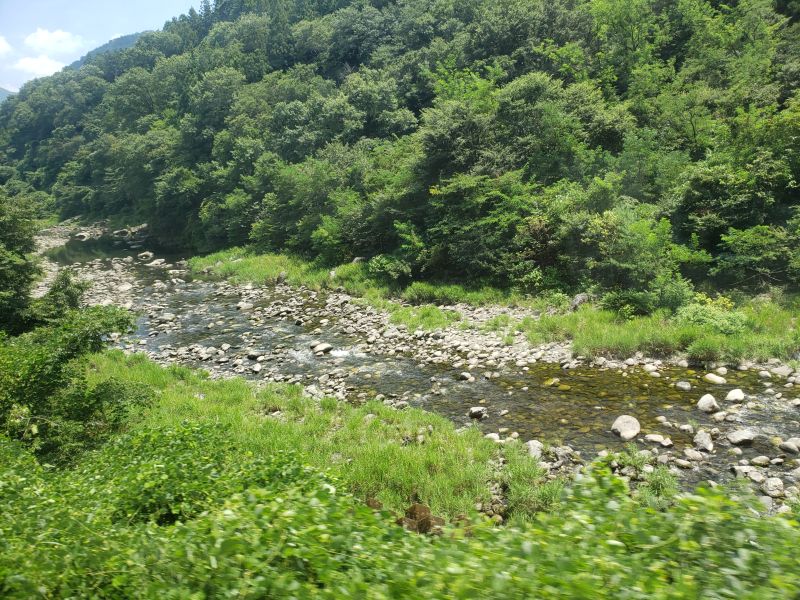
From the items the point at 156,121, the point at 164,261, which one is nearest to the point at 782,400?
the point at 164,261

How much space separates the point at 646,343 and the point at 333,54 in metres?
58.2

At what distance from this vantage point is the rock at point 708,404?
32.5 ft

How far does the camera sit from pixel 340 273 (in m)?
24.0

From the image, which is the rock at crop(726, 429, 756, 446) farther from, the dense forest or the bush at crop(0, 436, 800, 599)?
the bush at crop(0, 436, 800, 599)

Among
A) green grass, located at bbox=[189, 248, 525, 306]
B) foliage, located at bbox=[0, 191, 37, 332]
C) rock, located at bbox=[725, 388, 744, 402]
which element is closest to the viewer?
rock, located at bbox=[725, 388, 744, 402]

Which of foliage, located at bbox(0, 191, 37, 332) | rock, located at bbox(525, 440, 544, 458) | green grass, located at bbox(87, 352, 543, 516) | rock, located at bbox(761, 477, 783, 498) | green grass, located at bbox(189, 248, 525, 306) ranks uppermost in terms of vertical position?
foliage, located at bbox(0, 191, 37, 332)

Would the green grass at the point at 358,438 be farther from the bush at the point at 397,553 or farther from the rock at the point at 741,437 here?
the rock at the point at 741,437

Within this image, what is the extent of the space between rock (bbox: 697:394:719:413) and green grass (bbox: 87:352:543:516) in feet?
14.8

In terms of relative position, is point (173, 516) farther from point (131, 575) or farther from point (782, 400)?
point (782, 400)

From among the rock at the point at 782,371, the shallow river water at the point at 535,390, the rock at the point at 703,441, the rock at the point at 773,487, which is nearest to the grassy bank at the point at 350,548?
the rock at the point at 773,487

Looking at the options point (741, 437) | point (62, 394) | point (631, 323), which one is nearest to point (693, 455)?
point (741, 437)

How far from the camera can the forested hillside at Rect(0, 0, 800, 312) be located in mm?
15164

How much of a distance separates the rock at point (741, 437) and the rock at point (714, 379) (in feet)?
7.36

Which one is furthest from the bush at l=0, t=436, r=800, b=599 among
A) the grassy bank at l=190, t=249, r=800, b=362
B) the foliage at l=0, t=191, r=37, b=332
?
the foliage at l=0, t=191, r=37, b=332
